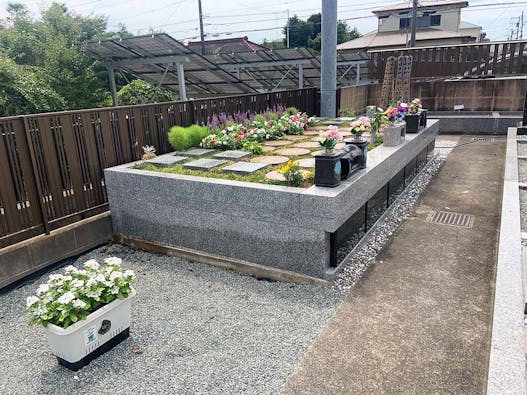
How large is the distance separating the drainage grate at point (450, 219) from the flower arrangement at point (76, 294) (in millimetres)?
4625

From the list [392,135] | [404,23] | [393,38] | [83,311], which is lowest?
[83,311]

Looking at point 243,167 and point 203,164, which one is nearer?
point 243,167

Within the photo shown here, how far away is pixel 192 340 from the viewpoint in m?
3.32

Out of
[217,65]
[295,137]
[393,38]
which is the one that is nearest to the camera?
[295,137]

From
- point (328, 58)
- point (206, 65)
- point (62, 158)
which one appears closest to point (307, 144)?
point (328, 58)

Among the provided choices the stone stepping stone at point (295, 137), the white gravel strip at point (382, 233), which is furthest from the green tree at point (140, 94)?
the white gravel strip at point (382, 233)

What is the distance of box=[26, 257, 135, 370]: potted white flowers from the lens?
9.37ft

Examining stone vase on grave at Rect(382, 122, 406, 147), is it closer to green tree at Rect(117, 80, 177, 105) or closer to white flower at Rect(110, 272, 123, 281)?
white flower at Rect(110, 272, 123, 281)

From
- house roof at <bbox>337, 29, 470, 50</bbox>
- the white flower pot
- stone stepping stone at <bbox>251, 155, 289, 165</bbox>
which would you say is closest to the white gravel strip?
stone stepping stone at <bbox>251, 155, 289, 165</bbox>

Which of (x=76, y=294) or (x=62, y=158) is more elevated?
(x=62, y=158)

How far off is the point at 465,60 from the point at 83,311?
605 inches

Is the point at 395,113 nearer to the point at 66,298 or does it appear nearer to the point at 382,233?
the point at 382,233

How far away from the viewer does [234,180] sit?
15.3 ft

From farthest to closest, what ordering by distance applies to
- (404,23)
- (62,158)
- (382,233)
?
(404,23) < (382,233) < (62,158)
